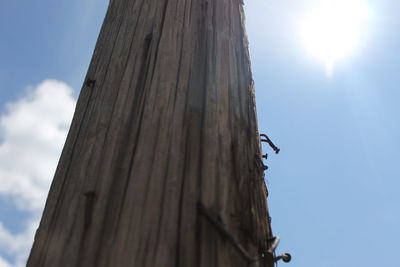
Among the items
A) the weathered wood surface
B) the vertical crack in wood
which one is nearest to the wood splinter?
the weathered wood surface

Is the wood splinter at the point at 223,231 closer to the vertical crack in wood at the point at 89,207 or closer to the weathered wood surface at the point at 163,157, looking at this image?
Answer: the weathered wood surface at the point at 163,157

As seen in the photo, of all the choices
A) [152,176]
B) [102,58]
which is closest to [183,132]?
[152,176]

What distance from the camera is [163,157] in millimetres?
1212

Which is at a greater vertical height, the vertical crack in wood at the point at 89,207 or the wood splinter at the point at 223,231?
the vertical crack in wood at the point at 89,207

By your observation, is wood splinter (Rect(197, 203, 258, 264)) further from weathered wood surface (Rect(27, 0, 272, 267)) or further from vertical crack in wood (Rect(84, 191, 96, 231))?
vertical crack in wood (Rect(84, 191, 96, 231))

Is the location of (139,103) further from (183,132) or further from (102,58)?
(102,58)

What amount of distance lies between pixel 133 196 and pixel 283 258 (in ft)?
1.82

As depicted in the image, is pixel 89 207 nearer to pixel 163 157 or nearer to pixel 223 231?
pixel 163 157

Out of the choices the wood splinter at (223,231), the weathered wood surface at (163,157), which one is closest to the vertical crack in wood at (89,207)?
the weathered wood surface at (163,157)

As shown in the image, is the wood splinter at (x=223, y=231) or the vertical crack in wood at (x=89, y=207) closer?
the wood splinter at (x=223, y=231)

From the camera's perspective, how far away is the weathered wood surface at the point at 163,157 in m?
1.06

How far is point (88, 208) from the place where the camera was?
3.95 feet

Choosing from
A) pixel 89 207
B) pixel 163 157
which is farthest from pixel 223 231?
pixel 89 207

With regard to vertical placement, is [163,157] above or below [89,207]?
above
